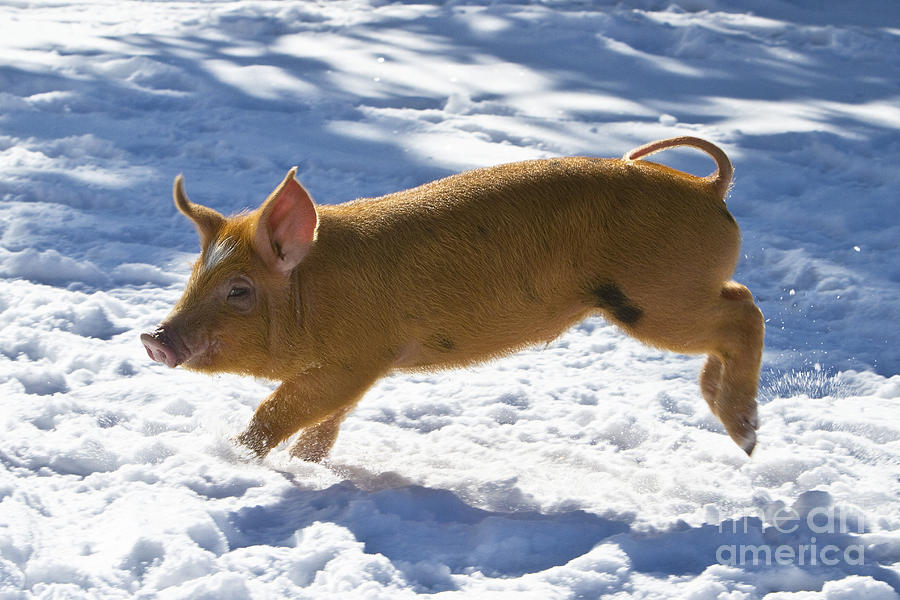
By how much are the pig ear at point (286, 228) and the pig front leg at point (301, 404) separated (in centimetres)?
37

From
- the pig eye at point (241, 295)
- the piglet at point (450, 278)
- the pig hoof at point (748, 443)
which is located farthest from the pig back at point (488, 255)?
the pig hoof at point (748, 443)

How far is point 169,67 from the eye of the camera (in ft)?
25.3

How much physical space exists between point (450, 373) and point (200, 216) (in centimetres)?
141

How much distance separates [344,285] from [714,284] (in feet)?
4.01

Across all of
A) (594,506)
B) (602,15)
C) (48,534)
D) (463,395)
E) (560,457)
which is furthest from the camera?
(602,15)

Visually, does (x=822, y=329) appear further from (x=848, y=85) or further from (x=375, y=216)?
(x=848, y=85)

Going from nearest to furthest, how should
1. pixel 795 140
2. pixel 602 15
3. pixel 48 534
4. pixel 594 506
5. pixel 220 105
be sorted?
pixel 48 534 → pixel 594 506 → pixel 795 140 → pixel 220 105 → pixel 602 15

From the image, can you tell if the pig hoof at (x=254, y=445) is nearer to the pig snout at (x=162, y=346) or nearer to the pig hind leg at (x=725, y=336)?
the pig snout at (x=162, y=346)

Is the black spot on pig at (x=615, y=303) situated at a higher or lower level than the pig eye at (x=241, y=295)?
lower

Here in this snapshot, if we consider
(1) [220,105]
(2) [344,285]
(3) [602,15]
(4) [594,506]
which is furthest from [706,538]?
(3) [602,15]

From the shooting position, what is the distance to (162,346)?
3.25 metres

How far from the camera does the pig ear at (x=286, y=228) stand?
3310mm

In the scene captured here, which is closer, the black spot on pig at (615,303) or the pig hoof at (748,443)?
the black spot on pig at (615,303)

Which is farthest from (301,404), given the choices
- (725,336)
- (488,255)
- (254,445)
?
(725,336)
